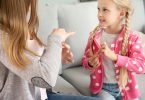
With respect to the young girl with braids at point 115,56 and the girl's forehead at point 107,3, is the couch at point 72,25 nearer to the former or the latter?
the young girl with braids at point 115,56

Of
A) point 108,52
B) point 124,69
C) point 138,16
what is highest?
point 138,16

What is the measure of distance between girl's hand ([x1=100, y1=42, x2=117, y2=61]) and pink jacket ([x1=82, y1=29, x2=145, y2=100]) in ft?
0.10

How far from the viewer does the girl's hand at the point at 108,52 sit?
51.1 inches

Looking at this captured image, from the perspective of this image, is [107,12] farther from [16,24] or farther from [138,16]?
[138,16]

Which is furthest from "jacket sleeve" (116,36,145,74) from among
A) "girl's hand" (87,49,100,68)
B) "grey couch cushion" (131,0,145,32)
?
"grey couch cushion" (131,0,145,32)

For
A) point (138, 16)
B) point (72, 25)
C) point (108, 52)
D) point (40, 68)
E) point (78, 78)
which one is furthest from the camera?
point (138, 16)

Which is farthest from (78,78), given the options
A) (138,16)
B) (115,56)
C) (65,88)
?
(138,16)

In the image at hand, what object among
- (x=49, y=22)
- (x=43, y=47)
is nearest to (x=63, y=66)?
(x=49, y=22)

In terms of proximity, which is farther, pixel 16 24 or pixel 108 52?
pixel 108 52

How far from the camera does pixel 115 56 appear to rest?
1334 millimetres

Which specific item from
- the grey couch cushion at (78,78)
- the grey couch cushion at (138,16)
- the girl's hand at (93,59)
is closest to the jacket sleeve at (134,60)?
the girl's hand at (93,59)

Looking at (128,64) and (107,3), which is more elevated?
(107,3)

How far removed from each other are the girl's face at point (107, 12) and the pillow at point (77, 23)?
51 cm

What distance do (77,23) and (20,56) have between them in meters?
0.95
